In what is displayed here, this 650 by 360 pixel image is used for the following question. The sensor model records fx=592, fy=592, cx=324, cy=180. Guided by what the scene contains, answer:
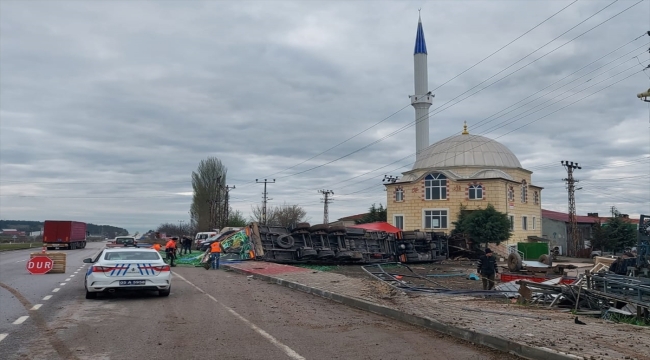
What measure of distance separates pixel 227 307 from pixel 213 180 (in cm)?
7291

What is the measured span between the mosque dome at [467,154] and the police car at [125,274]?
165ft

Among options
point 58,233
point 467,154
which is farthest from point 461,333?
point 58,233

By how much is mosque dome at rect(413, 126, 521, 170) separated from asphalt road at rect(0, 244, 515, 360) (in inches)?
1938

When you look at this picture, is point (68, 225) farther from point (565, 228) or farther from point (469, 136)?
point (565, 228)

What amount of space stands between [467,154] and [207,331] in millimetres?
56031

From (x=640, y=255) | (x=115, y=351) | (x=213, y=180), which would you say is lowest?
(x=115, y=351)

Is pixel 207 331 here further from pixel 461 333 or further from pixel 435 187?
pixel 435 187

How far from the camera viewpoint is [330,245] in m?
33.4

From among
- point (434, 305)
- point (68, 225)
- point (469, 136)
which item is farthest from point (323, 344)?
point (469, 136)

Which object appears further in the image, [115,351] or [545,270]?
[545,270]

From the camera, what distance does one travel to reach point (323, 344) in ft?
29.1

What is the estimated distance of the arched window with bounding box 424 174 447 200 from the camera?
6038cm

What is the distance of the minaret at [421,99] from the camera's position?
223 ft

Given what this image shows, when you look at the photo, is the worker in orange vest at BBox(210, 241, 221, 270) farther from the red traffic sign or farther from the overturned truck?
the red traffic sign
